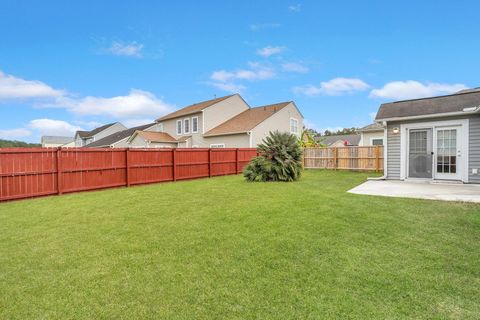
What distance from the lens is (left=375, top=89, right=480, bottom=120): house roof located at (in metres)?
9.77

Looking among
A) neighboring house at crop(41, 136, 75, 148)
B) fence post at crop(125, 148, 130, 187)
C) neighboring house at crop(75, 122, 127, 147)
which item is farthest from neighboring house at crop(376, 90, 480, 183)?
neighboring house at crop(41, 136, 75, 148)

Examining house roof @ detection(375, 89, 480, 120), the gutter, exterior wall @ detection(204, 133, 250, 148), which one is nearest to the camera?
the gutter

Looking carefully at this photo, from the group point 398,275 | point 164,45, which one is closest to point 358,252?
point 398,275

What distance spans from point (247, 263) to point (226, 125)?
2122 centimetres

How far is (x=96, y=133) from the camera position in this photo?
45.2 meters

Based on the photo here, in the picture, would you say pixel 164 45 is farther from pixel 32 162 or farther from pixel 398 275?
pixel 398 275

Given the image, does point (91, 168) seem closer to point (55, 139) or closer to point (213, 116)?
point (213, 116)

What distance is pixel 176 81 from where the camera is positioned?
20703 mm

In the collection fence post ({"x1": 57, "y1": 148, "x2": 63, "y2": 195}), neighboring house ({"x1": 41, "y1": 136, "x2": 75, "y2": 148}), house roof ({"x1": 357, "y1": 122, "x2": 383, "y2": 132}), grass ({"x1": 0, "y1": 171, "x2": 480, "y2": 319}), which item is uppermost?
neighboring house ({"x1": 41, "y1": 136, "x2": 75, "y2": 148})

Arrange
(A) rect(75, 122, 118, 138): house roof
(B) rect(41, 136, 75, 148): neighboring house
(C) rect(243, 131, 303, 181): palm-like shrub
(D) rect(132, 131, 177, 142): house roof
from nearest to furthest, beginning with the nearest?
1. (C) rect(243, 131, 303, 181): palm-like shrub
2. (D) rect(132, 131, 177, 142): house roof
3. (A) rect(75, 122, 118, 138): house roof
4. (B) rect(41, 136, 75, 148): neighboring house

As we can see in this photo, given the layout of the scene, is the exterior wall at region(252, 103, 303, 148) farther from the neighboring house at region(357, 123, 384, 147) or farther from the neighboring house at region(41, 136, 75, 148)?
the neighboring house at region(41, 136, 75, 148)

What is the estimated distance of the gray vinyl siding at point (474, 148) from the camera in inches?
364

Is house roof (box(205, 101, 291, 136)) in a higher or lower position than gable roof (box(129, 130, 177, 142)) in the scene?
higher

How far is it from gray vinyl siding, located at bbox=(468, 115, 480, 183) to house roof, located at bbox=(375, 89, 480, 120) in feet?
1.92
